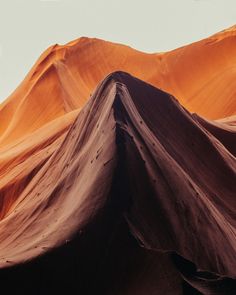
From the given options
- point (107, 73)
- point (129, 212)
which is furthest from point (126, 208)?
point (107, 73)

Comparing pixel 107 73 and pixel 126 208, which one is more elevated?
pixel 107 73

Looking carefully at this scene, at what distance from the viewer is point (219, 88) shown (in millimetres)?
29156

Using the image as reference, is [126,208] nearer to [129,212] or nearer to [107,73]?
[129,212]

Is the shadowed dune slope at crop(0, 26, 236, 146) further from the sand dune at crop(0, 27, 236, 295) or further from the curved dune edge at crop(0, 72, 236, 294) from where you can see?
the curved dune edge at crop(0, 72, 236, 294)

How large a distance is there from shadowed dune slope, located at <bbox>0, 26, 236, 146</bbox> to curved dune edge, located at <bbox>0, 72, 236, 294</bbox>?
657 inches

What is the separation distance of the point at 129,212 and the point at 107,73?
27963 millimetres

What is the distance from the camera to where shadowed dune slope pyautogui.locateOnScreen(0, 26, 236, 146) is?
86.0 feet

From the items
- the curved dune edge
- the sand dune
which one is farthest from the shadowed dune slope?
the curved dune edge

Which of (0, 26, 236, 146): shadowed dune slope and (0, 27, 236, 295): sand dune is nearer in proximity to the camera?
(0, 27, 236, 295): sand dune

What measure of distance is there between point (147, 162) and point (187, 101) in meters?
25.6

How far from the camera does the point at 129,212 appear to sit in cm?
559

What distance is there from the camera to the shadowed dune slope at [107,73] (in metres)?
26.2

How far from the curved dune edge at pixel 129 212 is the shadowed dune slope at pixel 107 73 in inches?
657

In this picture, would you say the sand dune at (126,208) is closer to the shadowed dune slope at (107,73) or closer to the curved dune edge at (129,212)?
the curved dune edge at (129,212)
